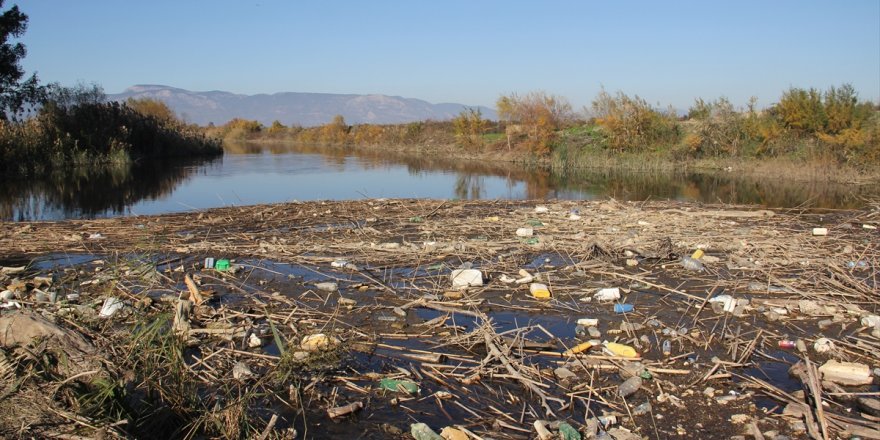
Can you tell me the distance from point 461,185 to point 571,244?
46.2 feet

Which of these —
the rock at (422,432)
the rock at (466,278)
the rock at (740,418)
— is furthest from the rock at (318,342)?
the rock at (740,418)

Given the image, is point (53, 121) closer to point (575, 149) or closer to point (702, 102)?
point (575, 149)

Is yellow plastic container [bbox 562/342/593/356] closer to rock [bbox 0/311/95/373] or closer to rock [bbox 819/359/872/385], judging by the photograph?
rock [bbox 819/359/872/385]

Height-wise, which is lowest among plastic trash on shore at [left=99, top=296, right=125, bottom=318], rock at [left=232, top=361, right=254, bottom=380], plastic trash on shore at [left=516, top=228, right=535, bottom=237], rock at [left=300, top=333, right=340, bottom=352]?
rock at [left=232, top=361, right=254, bottom=380]

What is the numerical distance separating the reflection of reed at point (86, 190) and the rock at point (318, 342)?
10400 mm

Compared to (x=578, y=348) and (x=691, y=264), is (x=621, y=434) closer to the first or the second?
(x=578, y=348)

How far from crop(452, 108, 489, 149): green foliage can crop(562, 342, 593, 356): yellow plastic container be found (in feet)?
114

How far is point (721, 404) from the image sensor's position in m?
3.81

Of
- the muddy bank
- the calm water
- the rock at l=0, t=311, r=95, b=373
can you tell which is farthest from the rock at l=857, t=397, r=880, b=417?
the calm water

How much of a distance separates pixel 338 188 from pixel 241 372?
54.0ft

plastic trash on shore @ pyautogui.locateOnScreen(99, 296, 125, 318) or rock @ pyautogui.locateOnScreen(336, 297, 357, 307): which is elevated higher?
plastic trash on shore @ pyautogui.locateOnScreen(99, 296, 125, 318)

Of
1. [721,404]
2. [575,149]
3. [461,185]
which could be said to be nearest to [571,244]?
[721,404]

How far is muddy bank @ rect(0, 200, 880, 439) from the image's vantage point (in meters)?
3.34

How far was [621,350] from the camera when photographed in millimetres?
4531
